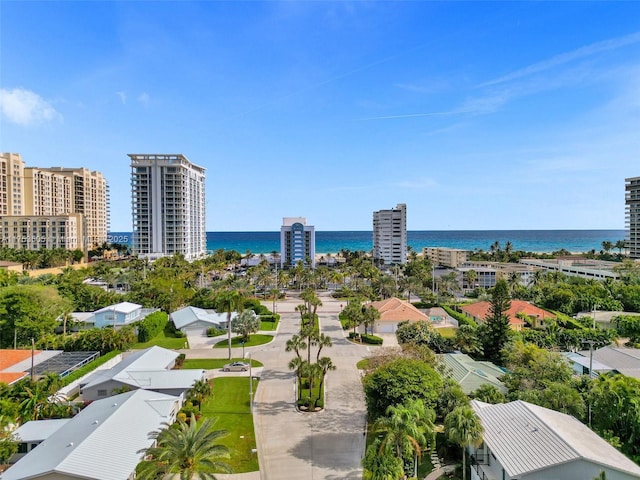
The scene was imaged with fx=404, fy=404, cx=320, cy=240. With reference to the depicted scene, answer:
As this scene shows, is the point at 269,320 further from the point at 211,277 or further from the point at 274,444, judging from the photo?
the point at 211,277

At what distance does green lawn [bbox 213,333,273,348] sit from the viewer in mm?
48103

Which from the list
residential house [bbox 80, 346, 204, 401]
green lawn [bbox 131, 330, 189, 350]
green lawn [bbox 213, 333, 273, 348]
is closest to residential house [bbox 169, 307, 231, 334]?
green lawn [bbox 131, 330, 189, 350]

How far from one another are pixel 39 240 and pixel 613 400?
132331 millimetres

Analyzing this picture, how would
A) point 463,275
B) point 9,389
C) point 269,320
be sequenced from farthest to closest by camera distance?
point 463,275 → point 269,320 → point 9,389

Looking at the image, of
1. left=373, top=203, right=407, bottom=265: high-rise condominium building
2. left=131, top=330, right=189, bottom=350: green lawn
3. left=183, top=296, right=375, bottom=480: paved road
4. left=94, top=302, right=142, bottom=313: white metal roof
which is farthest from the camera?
left=373, top=203, right=407, bottom=265: high-rise condominium building

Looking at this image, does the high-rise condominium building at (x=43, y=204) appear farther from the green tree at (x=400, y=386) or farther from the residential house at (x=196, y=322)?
the green tree at (x=400, y=386)

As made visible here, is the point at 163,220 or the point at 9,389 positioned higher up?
the point at 163,220

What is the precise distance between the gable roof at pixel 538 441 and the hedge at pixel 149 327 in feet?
131

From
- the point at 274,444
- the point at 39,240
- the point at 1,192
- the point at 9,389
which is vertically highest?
the point at 1,192

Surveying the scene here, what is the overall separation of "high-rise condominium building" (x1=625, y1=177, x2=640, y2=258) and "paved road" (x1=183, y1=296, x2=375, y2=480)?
123 m

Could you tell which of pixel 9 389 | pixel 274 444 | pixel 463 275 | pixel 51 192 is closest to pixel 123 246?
pixel 51 192

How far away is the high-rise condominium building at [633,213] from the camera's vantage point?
4902 inches

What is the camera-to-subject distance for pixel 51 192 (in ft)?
418

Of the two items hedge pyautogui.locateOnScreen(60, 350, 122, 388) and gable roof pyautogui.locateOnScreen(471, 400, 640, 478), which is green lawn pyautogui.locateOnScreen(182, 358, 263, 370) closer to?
hedge pyautogui.locateOnScreen(60, 350, 122, 388)
